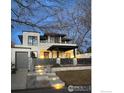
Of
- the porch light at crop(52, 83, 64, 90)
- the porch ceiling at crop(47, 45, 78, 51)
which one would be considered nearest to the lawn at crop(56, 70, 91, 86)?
the porch light at crop(52, 83, 64, 90)

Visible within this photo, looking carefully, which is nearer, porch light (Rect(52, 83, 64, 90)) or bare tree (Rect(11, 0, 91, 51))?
bare tree (Rect(11, 0, 91, 51))

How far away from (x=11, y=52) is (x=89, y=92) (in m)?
1.12

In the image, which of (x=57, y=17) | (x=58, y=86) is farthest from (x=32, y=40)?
(x=58, y=86)

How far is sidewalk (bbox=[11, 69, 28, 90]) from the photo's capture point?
3.12 meters

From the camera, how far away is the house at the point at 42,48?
3.15 meters

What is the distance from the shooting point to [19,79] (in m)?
3.15

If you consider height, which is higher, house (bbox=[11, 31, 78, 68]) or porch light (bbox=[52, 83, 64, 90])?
house (bbox=[11, 31, 78, 68])

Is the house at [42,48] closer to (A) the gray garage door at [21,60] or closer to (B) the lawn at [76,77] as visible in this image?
(A) the gray garage door at [21,60]

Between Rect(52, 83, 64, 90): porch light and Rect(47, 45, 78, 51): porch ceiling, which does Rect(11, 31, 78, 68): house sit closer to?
Rect(47, 45, 78, 51): porch ceiling

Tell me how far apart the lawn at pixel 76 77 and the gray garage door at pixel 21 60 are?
43 cm

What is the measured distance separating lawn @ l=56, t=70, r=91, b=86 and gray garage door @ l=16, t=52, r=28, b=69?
0.43 m

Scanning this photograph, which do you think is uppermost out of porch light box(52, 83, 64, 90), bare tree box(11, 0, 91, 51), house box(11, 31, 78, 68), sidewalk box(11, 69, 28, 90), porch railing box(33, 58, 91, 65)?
bare tree box(11, 0, 91, 51)
